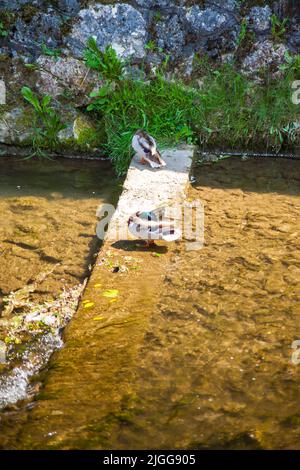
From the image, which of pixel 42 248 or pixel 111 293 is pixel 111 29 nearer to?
pixel 42 248

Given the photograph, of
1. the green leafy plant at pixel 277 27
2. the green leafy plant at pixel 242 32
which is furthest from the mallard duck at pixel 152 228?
the green leafy plant at pixel 277 27

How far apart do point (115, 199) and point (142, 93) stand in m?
1.42

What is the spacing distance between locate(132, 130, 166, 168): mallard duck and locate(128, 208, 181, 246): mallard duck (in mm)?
1261

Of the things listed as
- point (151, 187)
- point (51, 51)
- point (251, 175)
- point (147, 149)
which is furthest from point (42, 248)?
point (51, 51)

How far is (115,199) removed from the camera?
5703 millimetres

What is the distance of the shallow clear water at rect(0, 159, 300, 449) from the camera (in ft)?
9.54

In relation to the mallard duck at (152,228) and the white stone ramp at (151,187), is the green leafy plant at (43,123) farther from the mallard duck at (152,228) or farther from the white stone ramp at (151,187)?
the mallard duck at (152,228)

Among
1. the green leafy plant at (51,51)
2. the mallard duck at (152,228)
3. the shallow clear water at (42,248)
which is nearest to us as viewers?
the shallow clear water at (42,248)

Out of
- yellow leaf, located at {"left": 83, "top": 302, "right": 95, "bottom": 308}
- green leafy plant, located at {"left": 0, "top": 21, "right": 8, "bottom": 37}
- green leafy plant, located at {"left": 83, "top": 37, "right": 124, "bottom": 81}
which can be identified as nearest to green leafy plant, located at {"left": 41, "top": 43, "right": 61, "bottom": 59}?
green leafy plant, located at {"left": 83, "top": 37, "right": 124, "bottom": 81}

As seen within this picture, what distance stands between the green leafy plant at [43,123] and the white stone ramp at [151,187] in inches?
41.8

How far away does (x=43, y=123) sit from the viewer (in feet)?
21.6

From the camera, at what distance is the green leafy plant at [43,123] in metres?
6.46

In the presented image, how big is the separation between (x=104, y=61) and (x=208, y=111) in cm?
125

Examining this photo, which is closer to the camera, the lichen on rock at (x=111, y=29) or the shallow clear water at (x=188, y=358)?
the shallow clear water at (x=188, y=358)
